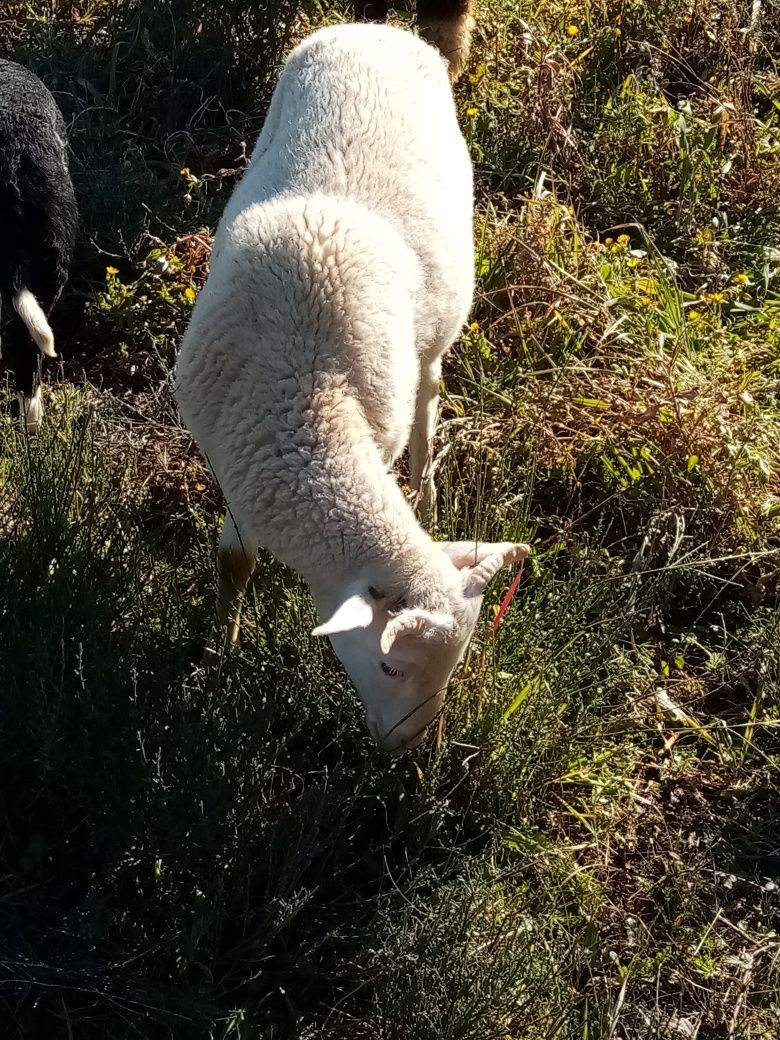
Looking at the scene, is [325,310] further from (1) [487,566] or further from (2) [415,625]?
(2) [415,625]

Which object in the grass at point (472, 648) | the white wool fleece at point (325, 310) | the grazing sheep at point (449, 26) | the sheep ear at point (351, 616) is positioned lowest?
the grass at point (472, 648)

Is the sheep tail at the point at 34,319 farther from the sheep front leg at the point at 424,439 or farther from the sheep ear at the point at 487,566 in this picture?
the sheep ear at the point at 487,566

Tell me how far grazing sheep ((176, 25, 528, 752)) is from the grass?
40 centimetres

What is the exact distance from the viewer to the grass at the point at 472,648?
8.96 feet

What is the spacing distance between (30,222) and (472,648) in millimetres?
2417

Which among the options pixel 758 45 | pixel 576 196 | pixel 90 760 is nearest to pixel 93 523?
pixel 90 760

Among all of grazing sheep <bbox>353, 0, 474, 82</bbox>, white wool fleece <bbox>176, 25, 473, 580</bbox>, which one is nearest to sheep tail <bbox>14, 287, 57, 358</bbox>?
white wool fleece <bbox>176, 25, 473, 580</bbox>

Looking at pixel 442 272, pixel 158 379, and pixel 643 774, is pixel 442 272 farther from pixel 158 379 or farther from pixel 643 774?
pixel 643 774

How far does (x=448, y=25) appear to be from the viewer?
544 cm

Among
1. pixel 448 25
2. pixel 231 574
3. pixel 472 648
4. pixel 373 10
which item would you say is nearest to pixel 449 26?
pixel 448 25

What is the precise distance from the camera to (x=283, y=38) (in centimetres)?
585

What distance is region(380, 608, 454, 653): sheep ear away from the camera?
2.50 meters

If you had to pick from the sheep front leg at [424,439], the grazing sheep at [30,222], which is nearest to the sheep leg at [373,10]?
the grazing sheep at [30,222]

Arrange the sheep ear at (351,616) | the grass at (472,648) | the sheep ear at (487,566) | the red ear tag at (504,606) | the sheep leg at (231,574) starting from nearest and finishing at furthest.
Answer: the sheep ear at (351,616), the grass at (472,648), the sheep ear at (487,566), the red ear tag at (504,606), the sheep leg at (231,574)
